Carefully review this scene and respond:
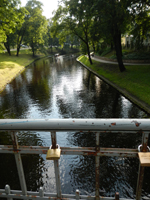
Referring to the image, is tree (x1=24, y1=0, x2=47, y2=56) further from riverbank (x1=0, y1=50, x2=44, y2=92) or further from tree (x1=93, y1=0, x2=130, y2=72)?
tree (x1=93, y1=0, x2=130, y2=72)

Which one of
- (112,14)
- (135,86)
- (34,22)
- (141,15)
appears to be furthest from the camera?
(34,22)

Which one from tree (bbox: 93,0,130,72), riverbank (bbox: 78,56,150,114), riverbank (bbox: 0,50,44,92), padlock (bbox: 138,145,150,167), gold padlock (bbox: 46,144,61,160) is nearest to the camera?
padlock (bbox: 138,145,150,167)

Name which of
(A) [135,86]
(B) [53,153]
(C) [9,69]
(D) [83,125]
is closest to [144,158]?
(D) [83,125]

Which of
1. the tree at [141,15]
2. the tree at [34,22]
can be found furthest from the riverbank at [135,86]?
the tree at [34,22]

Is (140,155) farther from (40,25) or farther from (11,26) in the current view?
(40,25)

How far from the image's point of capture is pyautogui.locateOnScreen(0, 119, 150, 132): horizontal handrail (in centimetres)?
154

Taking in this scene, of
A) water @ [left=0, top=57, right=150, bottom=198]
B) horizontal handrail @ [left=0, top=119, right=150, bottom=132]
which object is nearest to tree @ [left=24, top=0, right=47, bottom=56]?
water @ [left=0, top=57, right=150, bottom=198]

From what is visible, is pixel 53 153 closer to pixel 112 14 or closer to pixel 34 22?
pixel 112 14

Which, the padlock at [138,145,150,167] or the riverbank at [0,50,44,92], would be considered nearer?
the padlock at [138,145,150,167]

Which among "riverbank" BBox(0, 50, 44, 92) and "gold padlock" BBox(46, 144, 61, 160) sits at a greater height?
"gold padlock" BBox(46, 144, 61, 160)

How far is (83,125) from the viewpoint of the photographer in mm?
1575

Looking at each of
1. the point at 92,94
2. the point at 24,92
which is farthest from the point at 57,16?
the point at 92,94

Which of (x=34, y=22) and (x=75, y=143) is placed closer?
Result: (x=75, y=143)

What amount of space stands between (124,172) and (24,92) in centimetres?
1347
